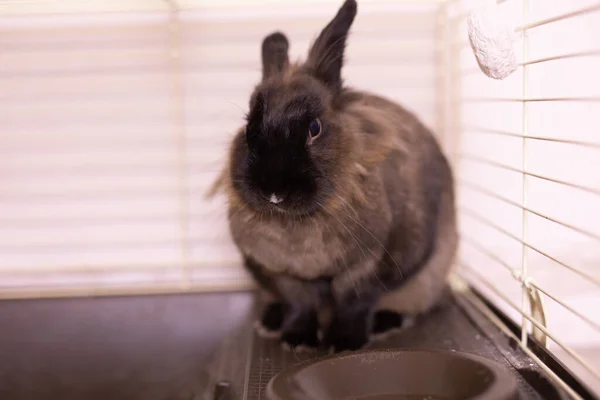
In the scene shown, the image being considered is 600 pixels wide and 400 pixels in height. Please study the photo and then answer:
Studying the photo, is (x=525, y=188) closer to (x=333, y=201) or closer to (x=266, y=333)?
(x=333, y=201)

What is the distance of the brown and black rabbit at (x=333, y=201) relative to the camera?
1.17 metres

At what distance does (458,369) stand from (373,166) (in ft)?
1.42

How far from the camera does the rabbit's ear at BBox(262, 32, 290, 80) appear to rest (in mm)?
1378

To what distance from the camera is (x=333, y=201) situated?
3.98 feet

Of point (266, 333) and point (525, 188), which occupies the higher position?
point (525, 188)

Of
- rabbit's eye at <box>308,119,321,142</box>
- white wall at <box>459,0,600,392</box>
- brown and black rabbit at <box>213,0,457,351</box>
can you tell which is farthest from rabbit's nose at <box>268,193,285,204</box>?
white wall at <box>459,0,600,392</box>

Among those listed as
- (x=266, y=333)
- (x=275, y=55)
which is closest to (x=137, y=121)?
(x=275, y=55)

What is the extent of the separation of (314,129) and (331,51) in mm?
198

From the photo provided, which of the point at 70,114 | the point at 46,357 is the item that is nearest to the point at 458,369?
the point at 46,357

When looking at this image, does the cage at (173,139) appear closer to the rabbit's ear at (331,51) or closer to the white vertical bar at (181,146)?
the white vertical bar at (181,146)

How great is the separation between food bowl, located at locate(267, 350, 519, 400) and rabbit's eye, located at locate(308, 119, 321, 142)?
1.26ft

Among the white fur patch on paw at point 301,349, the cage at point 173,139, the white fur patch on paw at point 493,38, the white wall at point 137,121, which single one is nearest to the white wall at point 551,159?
the cage at point 173,139

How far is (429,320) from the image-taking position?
1546 millimetres

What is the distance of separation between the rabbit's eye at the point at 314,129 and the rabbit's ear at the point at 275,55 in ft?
0.66
